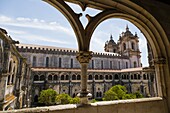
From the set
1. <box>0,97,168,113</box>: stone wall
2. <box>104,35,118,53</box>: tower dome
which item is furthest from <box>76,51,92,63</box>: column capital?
<box>104,35,118,53</box>: tower dome

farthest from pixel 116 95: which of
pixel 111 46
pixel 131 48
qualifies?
pixel 111 46

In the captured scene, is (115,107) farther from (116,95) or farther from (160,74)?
(116,95)

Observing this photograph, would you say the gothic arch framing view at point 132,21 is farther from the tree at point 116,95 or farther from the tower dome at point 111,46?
the tower dome at point 111,46

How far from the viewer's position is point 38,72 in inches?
715

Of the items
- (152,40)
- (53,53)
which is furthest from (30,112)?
(53,53)

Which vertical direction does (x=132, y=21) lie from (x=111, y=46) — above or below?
below

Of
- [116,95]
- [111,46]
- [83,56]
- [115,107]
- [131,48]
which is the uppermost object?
[111,46]

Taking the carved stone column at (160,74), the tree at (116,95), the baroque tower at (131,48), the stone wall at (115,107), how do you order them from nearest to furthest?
the stone wall at (115,107), the carved stone column at (160,74), the tree at (116,95), the baroque tower at (131,48)

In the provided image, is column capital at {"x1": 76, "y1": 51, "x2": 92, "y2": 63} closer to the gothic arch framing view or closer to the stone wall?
the gothic arch framing view

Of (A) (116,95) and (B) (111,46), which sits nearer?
(A) (116,95)

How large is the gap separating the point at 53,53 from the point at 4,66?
53.5 feet

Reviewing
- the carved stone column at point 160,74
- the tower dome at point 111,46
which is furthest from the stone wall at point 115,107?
the tower dome at point 111,46

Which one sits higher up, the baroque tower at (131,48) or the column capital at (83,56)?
the baroque tower at (131,48)

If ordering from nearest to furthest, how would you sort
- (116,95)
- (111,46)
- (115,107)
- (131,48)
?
(115,107), (116,95), (131,48), (111,46)
